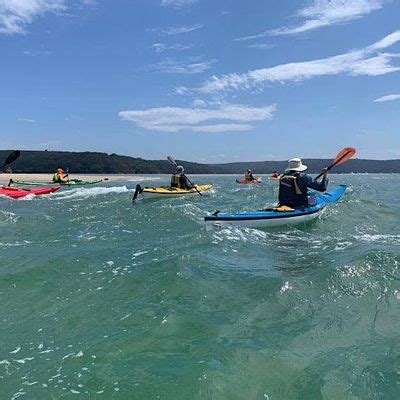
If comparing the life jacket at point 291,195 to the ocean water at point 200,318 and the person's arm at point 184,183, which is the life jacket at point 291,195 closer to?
the ocean water at point 200,318

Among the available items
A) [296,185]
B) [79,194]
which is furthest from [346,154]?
[79,194]

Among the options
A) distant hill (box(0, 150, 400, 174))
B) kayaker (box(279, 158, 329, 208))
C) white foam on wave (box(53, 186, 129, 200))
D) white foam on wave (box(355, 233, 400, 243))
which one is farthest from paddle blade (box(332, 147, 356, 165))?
distant hill (box(0, 150, 400, 174))

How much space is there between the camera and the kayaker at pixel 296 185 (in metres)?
12.6

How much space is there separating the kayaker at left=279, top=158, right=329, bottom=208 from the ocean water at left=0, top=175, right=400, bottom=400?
211 centimetres

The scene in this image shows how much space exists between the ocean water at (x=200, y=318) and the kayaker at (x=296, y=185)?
6.91 feet

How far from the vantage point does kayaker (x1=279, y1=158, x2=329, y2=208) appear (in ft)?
41.3

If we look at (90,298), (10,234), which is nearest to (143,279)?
(90,298)

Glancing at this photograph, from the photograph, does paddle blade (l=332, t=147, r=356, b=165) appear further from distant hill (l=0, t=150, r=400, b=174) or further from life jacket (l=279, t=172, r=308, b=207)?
distant hill (l=0, t=150, r=400, b=174)

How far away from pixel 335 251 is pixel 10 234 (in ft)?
27.8

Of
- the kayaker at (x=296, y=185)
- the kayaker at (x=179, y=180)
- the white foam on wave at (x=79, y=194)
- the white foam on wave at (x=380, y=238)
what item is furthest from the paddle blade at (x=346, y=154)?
the white foam on wave at (x=79, y=194)

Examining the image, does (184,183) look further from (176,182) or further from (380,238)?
(380,238)

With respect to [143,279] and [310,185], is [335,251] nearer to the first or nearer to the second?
[310,185]

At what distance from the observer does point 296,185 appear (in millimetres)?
12875

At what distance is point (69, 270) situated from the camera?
8.06 metres
